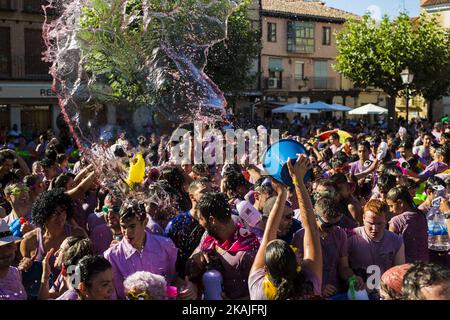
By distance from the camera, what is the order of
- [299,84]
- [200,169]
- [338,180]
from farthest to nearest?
[299,84], [200,169], [338,180]

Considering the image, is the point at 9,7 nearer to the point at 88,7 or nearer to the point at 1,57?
the point at 1,57

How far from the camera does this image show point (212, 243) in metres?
3.73

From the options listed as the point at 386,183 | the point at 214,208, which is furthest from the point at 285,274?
the point at 386,183

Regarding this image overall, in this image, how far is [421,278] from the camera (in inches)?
103

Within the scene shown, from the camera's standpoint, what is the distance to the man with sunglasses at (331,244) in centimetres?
389

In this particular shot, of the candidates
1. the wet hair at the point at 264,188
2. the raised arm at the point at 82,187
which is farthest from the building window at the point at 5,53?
the wet hair at the point at 264,188

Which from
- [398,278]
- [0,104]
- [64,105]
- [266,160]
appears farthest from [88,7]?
[0,104]

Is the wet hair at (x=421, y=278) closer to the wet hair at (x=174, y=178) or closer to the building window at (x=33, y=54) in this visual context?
the wet hair at (x=174, y=178)

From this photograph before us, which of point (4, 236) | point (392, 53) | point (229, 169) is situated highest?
point (392, 53)

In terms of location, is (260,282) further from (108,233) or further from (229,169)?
(229,169)

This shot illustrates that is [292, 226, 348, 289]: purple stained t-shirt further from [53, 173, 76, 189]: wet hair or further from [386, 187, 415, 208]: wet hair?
[53, 173, 76, 189]: wet hair

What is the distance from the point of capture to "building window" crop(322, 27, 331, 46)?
40594 millimetres

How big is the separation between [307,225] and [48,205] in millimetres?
1839

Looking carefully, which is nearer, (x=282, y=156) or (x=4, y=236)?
(x=4, y=236)
